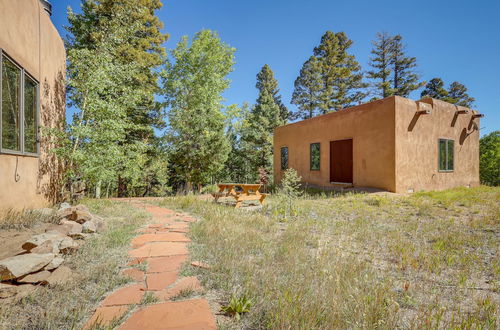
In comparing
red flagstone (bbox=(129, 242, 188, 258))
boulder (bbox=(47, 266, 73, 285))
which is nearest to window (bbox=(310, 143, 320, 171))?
red flagstone (bbox=(129, 242, 188, 258))

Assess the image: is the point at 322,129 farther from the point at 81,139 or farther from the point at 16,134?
the point at 16,134

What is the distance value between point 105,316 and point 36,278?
2.87ft

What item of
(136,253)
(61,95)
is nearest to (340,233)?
(136,253)

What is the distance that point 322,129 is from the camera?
1113 centimetres

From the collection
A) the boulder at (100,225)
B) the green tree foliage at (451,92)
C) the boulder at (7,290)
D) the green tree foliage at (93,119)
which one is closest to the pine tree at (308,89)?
the green tree foliage at (451,92)

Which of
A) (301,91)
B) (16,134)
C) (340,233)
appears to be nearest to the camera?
(16,134)

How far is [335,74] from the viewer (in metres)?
22.1

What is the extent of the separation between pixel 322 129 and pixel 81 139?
31.0ft

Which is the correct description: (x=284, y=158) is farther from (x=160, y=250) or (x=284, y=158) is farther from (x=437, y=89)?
(x=437, y=89)

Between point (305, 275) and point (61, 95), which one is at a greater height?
point (61, 95)

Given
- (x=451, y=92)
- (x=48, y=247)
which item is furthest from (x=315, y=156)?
(x=451, y=92)

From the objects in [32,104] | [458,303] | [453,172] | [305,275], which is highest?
[32,104]

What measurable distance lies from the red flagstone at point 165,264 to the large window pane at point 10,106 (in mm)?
3130

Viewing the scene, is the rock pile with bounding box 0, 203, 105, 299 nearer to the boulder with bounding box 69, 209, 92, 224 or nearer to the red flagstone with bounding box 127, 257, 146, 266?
the red flagstone with bounding box 127, 257, 146, 266
